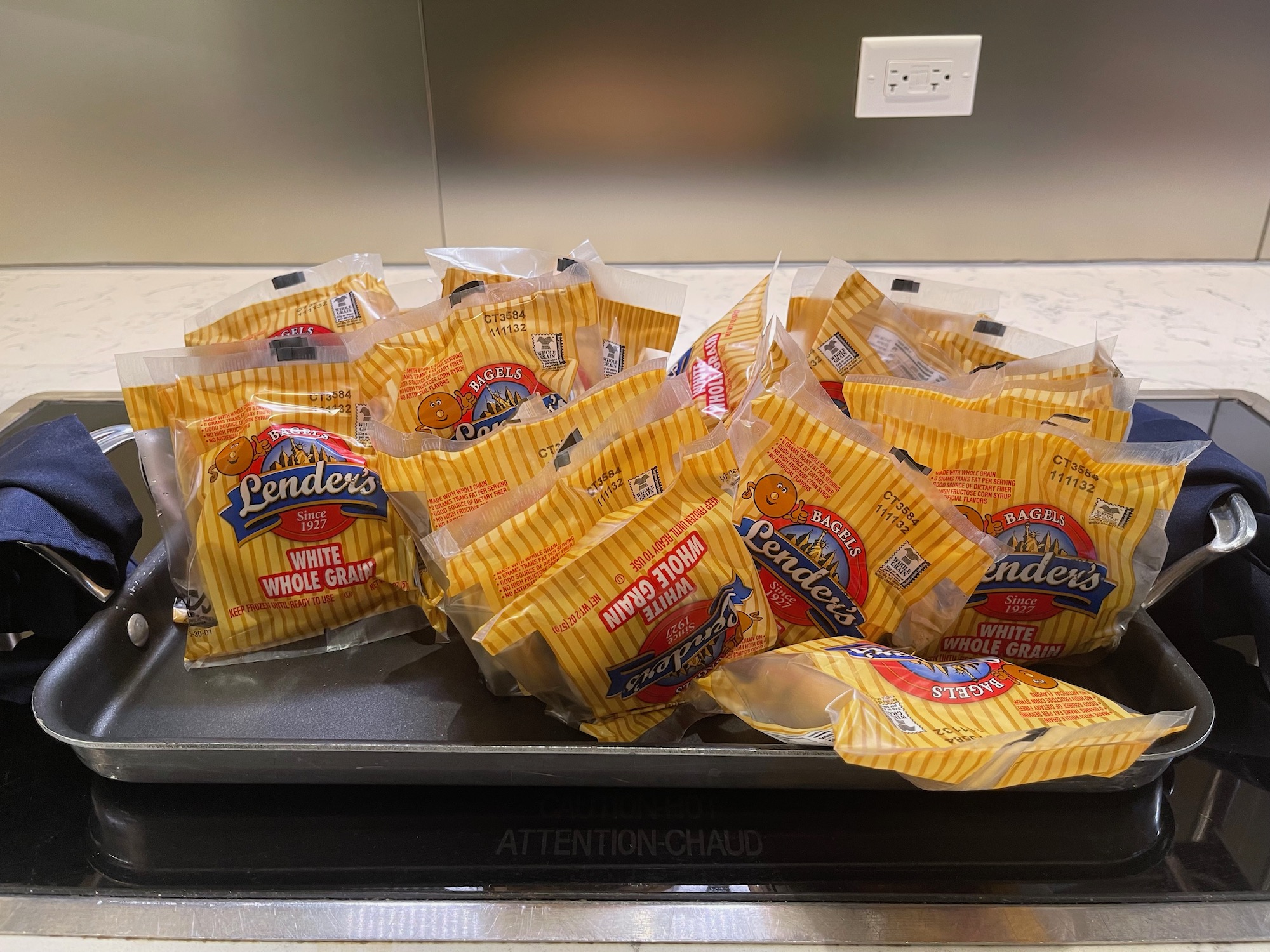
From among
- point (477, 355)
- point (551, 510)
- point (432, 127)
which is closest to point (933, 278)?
point (432, 127)

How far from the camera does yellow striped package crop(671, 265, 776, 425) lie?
78cm

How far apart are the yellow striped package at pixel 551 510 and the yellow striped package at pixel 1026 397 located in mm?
139

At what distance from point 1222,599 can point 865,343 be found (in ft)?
1.05

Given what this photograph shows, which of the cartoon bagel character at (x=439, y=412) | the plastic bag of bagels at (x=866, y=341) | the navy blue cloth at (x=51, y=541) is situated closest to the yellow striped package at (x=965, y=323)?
the plastic bag of bagels at (x=866, y=341)

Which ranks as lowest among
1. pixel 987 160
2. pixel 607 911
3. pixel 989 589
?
pixel 607 911

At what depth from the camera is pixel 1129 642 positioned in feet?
2.18

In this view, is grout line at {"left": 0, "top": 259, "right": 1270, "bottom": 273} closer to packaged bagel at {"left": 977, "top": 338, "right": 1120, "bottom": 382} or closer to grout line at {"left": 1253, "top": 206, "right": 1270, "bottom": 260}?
grout line at {"left": 1253, "top": 206, "right": 1270, "bottom": 260}

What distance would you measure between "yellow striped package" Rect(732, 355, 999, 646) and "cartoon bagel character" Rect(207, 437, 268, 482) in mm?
346

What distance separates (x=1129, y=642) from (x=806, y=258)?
873 millimetres

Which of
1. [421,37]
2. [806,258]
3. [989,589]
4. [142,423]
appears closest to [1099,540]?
[989,589]

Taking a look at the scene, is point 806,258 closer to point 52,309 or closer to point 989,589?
point 989,589

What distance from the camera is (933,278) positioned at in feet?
4.52

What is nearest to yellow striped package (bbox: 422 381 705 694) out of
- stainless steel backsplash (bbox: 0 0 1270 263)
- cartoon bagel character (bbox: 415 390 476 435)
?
cartoon bagel character (bbox: 415 390 476 435)

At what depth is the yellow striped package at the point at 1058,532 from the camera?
629mm
